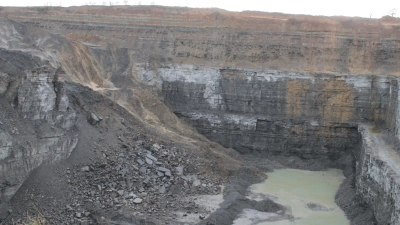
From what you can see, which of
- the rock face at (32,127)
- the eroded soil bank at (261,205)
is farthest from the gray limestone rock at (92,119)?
the eroded soil bank at (261,205)

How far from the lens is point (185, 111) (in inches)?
968

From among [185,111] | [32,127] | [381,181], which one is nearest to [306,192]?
[381,181]

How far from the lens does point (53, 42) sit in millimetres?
22859

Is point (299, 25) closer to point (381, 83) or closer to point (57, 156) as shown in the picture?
point (381, 83)

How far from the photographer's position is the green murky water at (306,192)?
15.5m

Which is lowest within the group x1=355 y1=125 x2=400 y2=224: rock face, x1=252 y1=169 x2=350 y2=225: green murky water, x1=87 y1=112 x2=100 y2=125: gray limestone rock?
x1=252 y1=169 x2=350 y2=225: green murky water

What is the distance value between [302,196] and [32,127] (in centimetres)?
1051

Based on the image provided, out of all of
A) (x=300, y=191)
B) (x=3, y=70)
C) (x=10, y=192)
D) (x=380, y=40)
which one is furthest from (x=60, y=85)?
(x=380, y=40)

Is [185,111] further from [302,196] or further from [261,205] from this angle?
[261,205]

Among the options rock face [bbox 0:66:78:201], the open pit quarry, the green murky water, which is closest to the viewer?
rock face [bbox 0:66:78:201]

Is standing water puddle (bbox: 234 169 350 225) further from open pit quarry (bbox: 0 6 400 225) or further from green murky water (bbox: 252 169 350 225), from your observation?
open pit quarry (bbox: 0 6 400 225)

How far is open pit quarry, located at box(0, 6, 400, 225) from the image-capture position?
13695 millimetres

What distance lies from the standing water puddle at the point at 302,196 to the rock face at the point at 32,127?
251 inches

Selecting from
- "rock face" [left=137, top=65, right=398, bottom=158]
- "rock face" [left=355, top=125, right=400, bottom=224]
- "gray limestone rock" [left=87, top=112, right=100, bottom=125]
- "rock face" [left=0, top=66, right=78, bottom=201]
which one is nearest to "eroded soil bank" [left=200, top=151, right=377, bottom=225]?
"rock face" [left=355, top=125, right=400, bottom=224]
